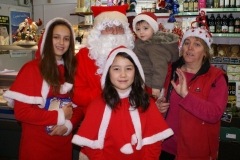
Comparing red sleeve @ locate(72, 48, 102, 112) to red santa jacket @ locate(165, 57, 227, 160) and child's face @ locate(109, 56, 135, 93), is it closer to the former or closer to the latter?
child's face @ locate(109, 56, 135, 93)

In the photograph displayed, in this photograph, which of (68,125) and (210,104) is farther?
(68,125)

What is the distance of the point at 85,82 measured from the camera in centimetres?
247

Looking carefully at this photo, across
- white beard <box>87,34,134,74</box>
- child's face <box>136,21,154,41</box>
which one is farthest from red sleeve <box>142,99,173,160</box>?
child's face <box>136,21,154,41</box>

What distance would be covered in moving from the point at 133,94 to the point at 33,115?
86cm

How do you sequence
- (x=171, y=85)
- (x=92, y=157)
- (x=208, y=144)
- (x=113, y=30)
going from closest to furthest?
(x=92, y=157), (x=208, y=144), (x=171, y=85), (x=113, y=30)

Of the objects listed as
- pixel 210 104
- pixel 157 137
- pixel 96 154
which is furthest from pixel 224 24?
pixel 96 154

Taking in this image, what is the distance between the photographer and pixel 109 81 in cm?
218

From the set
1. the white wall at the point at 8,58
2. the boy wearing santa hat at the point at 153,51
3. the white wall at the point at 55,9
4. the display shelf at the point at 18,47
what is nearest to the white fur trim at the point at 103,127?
the boy wearing santa hat at the point at 153,51

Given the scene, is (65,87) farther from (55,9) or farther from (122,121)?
(55,9)

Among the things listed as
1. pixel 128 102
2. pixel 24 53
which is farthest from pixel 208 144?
pixel 24 53

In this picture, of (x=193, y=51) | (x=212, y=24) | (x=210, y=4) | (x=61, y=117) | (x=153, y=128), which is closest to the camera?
(x=153, y=128)

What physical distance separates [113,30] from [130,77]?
2.30ft

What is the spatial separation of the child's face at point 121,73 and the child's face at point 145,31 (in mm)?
741

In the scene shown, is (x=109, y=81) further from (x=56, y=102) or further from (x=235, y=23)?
(x=235, y=23)
